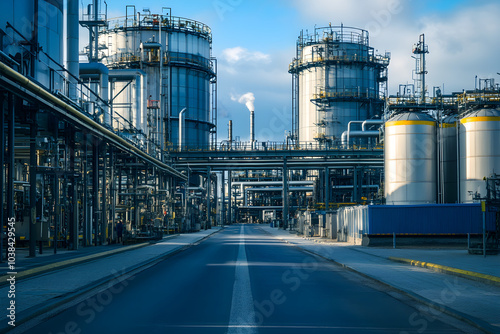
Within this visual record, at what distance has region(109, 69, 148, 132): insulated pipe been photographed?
49.8 meters

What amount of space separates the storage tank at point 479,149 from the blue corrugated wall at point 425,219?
205 inches

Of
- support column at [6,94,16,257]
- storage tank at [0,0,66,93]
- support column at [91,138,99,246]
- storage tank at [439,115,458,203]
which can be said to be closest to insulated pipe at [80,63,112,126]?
support column at [91,138,99,246]

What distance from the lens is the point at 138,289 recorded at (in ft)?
43.8

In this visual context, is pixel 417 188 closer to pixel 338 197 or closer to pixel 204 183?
pixel 338 197

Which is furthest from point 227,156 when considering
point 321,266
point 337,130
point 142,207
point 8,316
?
point 8,316

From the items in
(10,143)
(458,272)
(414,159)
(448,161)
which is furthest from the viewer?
(448,161)

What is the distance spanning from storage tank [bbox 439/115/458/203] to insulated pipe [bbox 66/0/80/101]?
80.2 ft

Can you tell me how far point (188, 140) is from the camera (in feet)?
263

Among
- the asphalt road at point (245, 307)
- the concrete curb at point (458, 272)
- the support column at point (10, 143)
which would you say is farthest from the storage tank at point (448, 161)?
the support column at point (10, 143)

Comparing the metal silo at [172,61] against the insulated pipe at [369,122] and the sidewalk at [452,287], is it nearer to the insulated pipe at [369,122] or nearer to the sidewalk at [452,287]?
the insulated pipe at [369,122]

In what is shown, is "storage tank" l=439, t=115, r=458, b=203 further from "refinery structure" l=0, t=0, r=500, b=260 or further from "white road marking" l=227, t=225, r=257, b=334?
"white road marking" l=227, t=225, r=257, b=334

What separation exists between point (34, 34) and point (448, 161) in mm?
28143

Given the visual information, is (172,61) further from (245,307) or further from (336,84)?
(245,307)

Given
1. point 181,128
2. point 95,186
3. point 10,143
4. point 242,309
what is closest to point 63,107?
point 10,143
